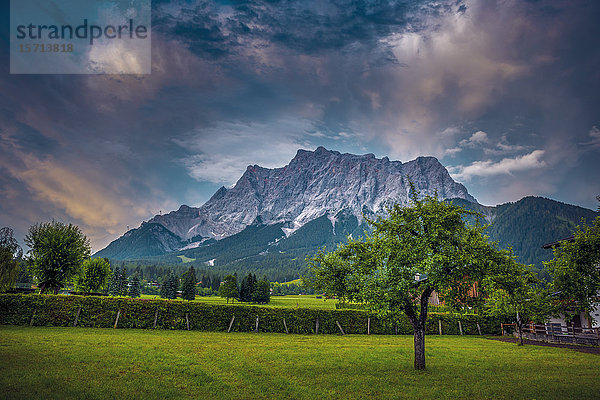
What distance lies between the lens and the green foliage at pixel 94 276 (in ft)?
214

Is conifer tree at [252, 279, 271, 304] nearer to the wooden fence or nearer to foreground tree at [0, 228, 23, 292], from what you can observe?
the wooden fence

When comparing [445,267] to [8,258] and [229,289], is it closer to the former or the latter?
[8,258]

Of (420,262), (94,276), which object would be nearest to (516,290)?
(420,262)

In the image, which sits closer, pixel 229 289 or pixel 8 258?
pixel 8 258

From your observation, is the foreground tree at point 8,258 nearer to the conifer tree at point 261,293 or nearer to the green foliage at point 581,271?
the green foliage at point 581,271

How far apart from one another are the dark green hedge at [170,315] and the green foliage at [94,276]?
36.3m

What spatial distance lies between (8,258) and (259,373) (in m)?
20.5

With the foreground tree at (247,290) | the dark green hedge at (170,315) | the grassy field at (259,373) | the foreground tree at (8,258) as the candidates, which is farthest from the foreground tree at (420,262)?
the foreground tree at (247,290)

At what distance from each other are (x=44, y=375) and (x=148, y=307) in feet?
76.5

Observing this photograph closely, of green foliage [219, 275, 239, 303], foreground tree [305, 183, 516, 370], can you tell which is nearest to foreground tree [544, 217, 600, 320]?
foreground tree [305, 183, 516, 370]

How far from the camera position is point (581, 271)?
16.4 m

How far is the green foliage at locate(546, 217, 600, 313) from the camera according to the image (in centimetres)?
1603

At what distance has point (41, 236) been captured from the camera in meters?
46.4

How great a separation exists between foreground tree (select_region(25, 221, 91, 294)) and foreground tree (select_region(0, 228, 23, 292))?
2636cm
